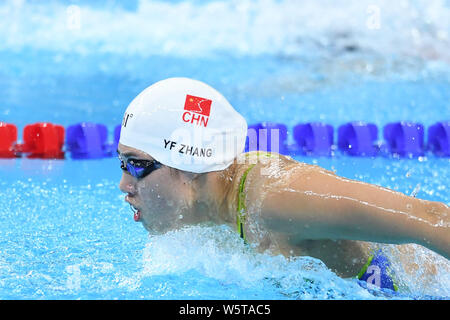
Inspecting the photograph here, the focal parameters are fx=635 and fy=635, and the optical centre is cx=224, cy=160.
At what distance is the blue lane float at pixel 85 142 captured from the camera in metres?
4.97

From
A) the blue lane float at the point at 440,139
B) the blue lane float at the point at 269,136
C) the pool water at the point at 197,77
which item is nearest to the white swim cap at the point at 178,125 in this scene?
the pool water at the point at 197,77

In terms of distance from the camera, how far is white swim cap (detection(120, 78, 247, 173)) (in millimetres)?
1936

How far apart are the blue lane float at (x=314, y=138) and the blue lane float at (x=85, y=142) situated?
153cm

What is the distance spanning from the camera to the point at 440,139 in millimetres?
5215

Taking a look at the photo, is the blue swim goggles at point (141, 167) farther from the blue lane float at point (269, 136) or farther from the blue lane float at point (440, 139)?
the blue lane float at point (440, 139)

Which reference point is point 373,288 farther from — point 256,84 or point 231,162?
point 256,84

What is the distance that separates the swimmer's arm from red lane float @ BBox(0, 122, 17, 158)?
3566 millimetres

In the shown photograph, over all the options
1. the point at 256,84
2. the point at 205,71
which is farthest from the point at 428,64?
the point at 205,71

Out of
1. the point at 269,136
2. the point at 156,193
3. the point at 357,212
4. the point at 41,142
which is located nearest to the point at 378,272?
the point at 357,212

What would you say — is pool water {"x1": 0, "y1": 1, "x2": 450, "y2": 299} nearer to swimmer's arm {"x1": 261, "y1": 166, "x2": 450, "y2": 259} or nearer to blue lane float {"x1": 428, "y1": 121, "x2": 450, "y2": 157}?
blue lane float {"x1": 428, "y1": 121, "x2": 450, "y2": 157}

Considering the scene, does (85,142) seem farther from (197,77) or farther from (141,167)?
(141,167)

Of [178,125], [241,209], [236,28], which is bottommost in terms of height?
[241,209]

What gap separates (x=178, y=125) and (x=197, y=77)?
5.62 metres
